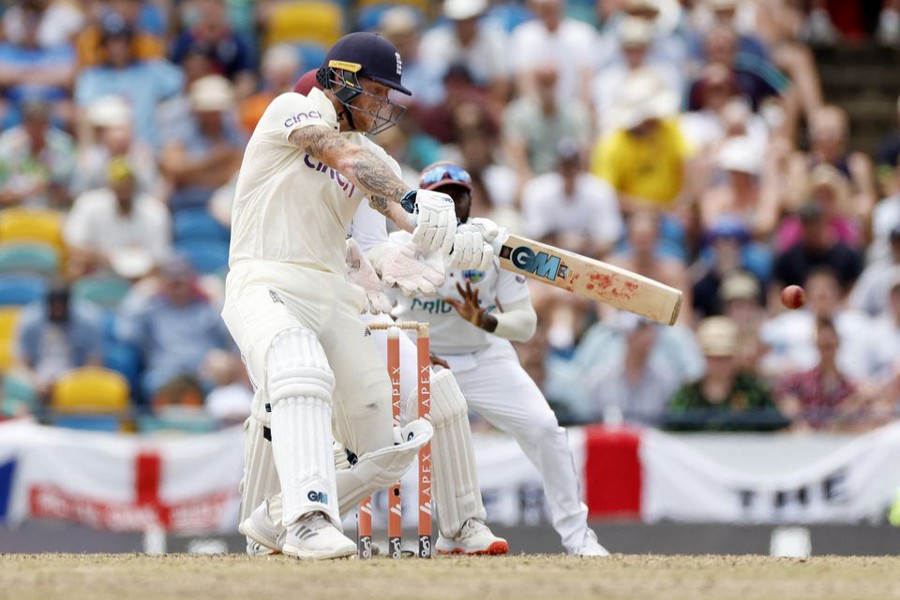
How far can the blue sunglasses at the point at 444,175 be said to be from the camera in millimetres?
8477

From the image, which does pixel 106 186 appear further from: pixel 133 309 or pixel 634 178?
pixel 634 178

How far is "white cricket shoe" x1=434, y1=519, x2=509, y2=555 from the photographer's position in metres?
7.78

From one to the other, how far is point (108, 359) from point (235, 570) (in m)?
6.21

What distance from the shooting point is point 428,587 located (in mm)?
5645

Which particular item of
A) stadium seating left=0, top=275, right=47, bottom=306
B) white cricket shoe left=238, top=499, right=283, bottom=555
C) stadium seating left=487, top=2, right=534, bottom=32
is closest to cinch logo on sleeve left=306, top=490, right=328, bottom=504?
white cricket shoe left=238, top=499, right=283, bottom=555

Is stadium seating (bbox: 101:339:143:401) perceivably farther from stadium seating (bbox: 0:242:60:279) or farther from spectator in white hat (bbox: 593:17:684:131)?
spectator in white hat (bbox: 593:17:684:131)

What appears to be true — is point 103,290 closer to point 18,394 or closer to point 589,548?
point 18,394

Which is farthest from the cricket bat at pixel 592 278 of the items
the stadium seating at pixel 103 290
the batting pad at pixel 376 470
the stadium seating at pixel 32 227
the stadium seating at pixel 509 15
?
the stadium seating at pixel 509 15

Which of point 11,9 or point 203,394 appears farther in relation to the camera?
point 11,9

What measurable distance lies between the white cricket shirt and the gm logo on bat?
0.70 m

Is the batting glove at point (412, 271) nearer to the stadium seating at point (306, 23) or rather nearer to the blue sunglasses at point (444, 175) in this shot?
the blue sunglasses at point (444, 175)

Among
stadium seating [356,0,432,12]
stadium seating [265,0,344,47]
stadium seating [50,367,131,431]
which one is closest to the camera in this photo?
stadium seating [50,367,131,431]

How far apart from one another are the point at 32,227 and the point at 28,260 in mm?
351

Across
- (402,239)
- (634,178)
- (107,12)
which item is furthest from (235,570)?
A: (107,12)
